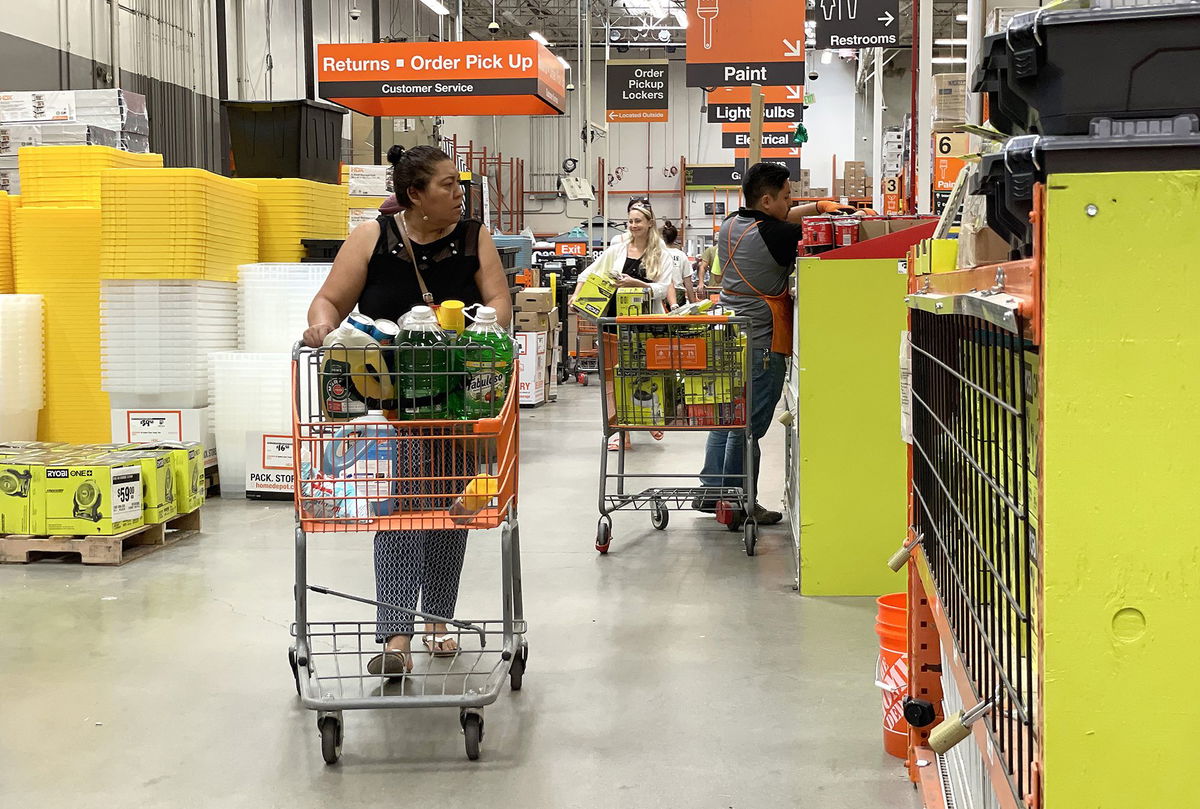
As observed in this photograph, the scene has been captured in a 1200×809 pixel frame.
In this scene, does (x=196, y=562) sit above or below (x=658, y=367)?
below

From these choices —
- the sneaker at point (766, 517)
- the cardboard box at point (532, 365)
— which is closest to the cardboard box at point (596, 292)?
the sneaker at point (766, 517)

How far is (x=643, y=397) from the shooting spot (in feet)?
18.6

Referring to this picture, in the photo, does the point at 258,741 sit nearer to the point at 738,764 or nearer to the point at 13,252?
the point at 738,764

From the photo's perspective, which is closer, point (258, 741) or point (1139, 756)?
point (1139, 756)

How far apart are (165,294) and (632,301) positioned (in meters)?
2.69

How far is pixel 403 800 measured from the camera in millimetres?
2826

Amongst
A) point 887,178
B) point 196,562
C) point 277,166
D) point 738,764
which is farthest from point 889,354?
point 887,178

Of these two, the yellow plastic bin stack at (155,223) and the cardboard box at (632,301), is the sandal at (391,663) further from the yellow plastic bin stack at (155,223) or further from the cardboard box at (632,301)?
the cardboard box at (632,301)

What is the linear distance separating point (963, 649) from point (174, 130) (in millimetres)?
13787

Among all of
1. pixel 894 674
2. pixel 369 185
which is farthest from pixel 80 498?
pixel 369 185

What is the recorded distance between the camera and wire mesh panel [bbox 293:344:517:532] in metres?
3.06

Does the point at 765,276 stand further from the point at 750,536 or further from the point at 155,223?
the point at 155,223

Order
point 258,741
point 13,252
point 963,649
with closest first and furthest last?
point 963,649 → point 258,741 → point 13,252

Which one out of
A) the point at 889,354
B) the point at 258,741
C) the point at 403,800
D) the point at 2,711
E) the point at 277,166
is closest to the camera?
the point at 403,800
